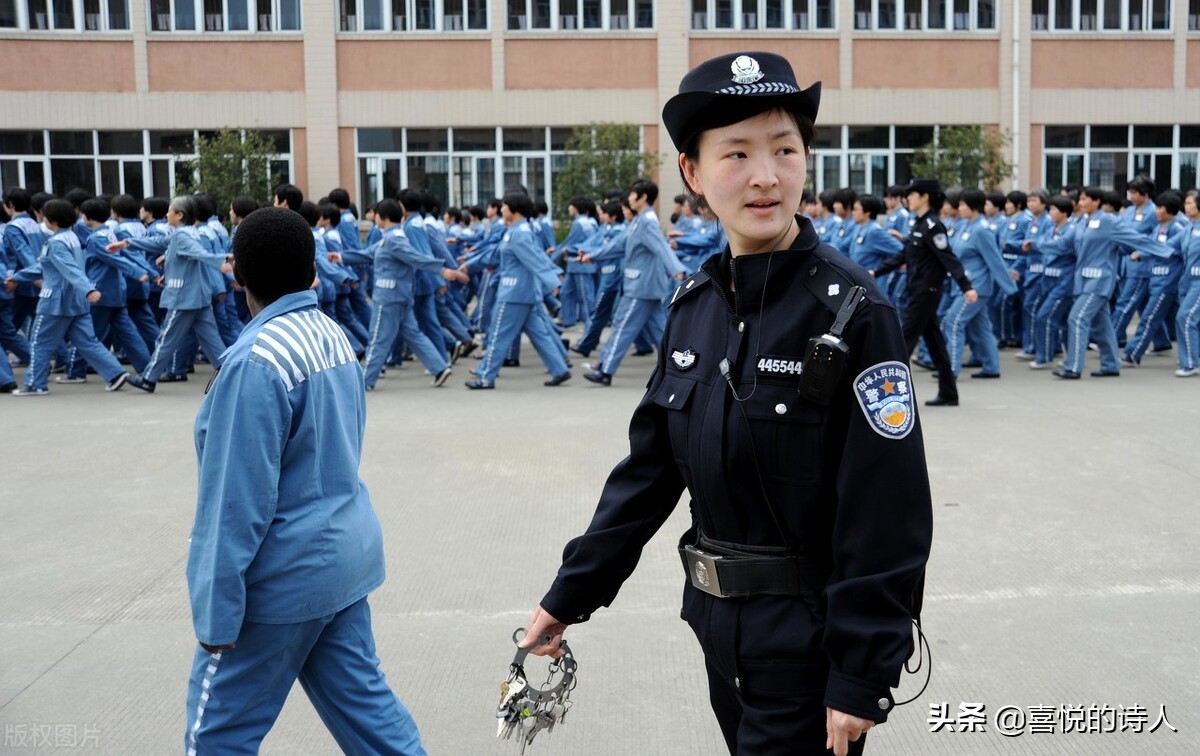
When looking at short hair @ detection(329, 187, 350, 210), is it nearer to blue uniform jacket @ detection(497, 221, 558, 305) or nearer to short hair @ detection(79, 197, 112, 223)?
short hair @ detection(79, 197, 112, 223)

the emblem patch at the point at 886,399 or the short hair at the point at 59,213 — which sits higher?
the short hair at the point at 59,213

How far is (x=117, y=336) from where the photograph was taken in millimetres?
13297

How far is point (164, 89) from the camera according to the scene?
28.7 metres

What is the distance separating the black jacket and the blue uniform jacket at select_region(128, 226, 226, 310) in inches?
403

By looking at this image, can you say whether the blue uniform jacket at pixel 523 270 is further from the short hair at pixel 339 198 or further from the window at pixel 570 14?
the window at pixel 570 14

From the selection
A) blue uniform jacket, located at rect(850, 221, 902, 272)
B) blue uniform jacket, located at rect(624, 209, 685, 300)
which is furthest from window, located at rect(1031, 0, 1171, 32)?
blue uniform jacket, located at rect(624, 209, 685, 300)

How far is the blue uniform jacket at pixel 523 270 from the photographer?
39.3ft

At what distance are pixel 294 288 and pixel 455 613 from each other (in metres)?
2.34

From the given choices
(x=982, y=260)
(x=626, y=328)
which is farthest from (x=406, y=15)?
(x=982, y=260)

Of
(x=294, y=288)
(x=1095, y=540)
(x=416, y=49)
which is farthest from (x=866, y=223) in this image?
(x=416, y=49)

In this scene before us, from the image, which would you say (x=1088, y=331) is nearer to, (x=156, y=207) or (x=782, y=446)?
(x=156, y=207)

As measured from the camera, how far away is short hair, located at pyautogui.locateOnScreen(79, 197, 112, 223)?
1327 centimetres

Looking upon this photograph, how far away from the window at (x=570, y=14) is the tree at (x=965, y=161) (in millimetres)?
7110

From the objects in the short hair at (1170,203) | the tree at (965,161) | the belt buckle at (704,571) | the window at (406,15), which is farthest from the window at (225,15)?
the belt buckle at (704,571)
